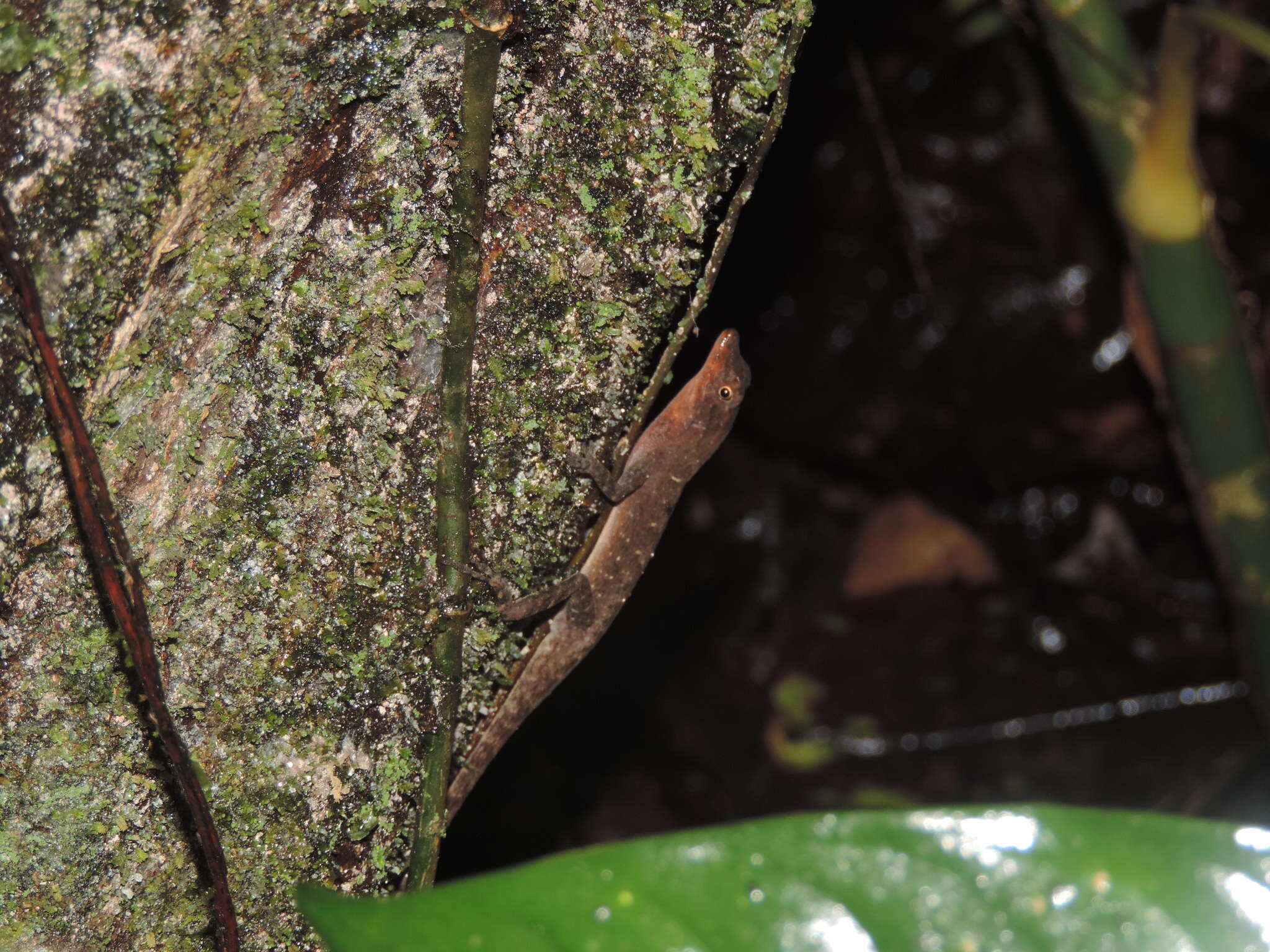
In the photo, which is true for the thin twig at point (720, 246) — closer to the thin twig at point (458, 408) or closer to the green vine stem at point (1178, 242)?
the thin twig at point (458, 408)

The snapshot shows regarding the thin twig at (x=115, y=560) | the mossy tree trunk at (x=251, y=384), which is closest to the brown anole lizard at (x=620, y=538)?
the mossy tree trunk at (x=251, y=384)

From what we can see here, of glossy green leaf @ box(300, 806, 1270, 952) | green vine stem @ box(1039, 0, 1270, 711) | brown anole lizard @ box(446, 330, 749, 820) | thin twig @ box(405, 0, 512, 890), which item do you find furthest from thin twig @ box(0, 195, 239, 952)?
green vine stem @ box(1039, 0, 1270, 711)

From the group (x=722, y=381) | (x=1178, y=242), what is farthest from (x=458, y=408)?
(x=1178, y=242)

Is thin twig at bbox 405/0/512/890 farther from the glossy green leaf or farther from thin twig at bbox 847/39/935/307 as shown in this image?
thin twig at bbox 847/39/935/307

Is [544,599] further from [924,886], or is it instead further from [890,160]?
[890,160]

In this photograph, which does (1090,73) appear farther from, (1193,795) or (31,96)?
(1193,795)

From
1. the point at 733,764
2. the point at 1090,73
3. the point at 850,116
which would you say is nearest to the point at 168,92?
the point at 1090,73
